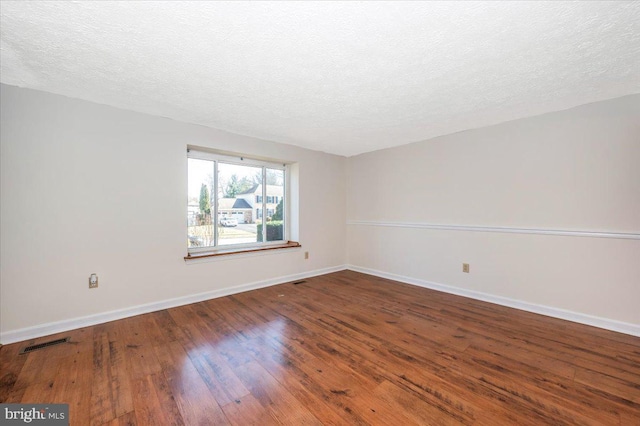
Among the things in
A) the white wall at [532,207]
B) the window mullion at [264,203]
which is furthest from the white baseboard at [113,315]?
the white wall at [532,207]

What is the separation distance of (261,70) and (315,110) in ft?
2.78

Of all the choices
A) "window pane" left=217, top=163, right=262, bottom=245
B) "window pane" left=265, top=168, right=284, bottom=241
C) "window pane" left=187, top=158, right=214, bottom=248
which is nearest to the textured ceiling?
"window pane" left=187, top=158, right=214, bottom=248

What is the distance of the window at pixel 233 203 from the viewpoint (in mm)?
3320

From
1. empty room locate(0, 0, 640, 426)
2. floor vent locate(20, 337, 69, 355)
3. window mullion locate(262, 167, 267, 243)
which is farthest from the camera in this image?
window mullion locate(262, 167, 267, 243)

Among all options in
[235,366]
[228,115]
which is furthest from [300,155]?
[235,366]

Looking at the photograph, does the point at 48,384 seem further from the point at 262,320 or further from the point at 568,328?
the point at 568,328

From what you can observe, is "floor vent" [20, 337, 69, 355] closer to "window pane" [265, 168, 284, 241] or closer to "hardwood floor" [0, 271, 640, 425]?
"hardwood floor" [0, 271, 640, 425]

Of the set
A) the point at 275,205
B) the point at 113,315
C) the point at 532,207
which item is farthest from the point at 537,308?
the point at 113,315

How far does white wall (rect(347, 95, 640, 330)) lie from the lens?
7.94ft

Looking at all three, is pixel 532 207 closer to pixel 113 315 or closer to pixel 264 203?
pixel 264 203

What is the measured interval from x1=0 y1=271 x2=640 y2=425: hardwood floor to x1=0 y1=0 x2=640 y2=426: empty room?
18mm

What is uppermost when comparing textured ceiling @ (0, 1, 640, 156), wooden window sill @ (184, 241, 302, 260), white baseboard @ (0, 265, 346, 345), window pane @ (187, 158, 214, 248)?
textured ceiling @ (0, 1, 640, 156)

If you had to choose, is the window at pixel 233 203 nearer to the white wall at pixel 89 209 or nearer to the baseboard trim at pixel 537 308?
the white wall at pixel 89 209

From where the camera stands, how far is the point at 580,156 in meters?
2.61
